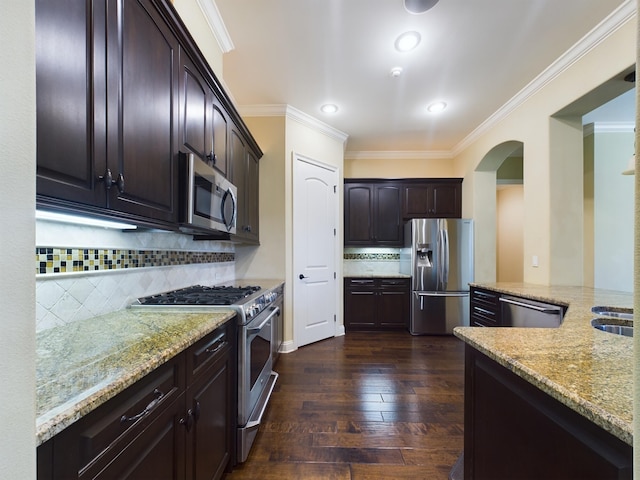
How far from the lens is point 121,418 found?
730 millimetres

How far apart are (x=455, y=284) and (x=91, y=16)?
14.6 feet

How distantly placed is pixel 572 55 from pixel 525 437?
3092mm

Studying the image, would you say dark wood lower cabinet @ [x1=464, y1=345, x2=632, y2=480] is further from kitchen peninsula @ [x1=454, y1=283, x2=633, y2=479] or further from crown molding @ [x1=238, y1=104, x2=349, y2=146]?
crown molding @ [x1=238, y1=104, x2=349, y2=146]

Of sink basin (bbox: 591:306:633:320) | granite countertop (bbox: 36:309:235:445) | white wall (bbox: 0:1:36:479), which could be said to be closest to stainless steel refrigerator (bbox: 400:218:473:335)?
sink basin (bbox: 591:306:633:320)

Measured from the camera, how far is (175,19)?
1.38 m

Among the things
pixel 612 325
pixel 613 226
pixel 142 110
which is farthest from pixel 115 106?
pixel 613 226

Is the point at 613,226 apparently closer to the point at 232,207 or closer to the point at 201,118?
the point at 232,207

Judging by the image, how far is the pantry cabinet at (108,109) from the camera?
2.56 feet

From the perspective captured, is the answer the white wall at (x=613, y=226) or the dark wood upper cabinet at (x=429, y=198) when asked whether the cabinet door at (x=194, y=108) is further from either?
the white wall at (x=613, y=226)

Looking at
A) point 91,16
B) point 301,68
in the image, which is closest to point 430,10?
point 301,68

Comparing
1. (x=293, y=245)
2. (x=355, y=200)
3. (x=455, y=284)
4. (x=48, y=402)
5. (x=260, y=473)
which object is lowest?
(x=260, y=473)

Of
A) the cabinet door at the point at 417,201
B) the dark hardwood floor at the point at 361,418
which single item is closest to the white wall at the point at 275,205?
the dark hardwood floor at the point at 361,418

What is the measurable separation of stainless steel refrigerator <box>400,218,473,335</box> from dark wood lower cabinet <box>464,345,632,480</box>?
10.1 ft

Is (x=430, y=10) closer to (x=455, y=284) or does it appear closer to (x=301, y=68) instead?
(x=301, y=68)
